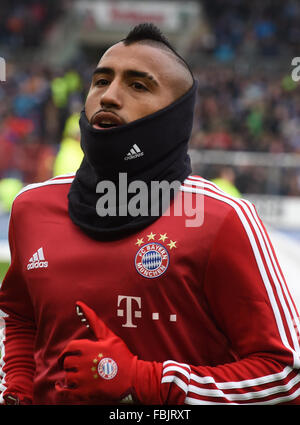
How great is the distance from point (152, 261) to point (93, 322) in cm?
23

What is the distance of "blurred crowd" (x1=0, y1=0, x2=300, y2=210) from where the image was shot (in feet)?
40.9

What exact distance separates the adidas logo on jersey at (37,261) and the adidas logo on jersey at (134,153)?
374 mm

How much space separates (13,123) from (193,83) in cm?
1305

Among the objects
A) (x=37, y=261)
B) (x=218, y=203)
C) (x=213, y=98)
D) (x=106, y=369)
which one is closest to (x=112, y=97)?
(x=218, y=203)

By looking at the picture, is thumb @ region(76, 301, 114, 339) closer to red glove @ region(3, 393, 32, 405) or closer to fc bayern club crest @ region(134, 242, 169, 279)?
fc bayern club crest @ region(134, 242, 169, 279)

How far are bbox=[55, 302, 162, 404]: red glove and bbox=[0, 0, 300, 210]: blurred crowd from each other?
8101 mm

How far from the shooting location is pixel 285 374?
1708 mm

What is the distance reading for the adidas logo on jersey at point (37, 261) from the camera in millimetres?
1901

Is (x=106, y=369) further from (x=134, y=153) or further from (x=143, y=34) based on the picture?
(x=143, y=34)

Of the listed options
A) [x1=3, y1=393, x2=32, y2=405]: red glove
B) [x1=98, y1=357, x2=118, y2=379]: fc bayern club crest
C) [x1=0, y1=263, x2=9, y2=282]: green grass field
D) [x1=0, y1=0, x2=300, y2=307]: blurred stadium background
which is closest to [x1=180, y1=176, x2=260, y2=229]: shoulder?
[x1=98, y1=357, x2=118, y2=379]: fc bayern club crest

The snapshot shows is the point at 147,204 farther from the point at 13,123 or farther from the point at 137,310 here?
the point at 13,123

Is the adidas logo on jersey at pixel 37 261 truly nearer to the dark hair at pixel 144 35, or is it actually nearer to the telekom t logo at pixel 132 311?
the telekom t logo at pixel 132 311

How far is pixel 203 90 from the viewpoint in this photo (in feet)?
59.4

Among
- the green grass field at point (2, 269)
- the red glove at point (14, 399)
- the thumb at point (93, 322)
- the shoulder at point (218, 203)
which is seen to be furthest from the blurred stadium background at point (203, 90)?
the thumb at point (93, 322)
